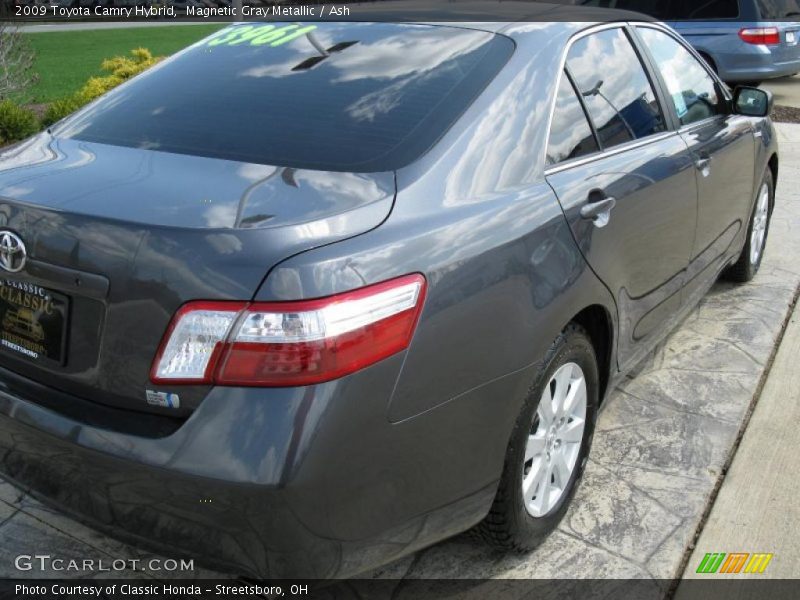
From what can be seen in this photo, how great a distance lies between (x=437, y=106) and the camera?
248 cm

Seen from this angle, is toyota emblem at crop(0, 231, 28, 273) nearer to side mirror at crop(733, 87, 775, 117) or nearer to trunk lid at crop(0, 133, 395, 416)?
trunk lid at crop(0, 133, 395, 416)

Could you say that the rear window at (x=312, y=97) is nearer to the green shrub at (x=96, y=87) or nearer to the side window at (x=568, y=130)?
the side window at (x=568, y=130)

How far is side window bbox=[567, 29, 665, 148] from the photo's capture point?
2.96 meters

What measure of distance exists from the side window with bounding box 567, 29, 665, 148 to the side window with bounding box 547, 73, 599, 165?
7 centimetres

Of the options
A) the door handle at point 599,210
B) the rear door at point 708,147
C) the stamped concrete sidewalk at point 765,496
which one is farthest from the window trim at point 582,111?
the stamped concrete sidewalk at point 765,496

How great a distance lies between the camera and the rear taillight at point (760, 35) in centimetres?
1143

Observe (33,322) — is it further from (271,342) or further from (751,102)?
(751,102)

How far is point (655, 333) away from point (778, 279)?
88.5 inches

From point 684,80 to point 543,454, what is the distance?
205 centimetres

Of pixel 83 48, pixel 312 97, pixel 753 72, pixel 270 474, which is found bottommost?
pixel 83 48

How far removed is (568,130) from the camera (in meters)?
2.77

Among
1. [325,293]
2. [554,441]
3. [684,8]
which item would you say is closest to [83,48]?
[684,8]

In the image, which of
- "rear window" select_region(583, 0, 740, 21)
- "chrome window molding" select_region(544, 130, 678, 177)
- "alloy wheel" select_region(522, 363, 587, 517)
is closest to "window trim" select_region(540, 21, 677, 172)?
"chrome window molding" select_region(544, 130, 678, 177)

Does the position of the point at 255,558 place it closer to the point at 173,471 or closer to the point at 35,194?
the point at 173,471
